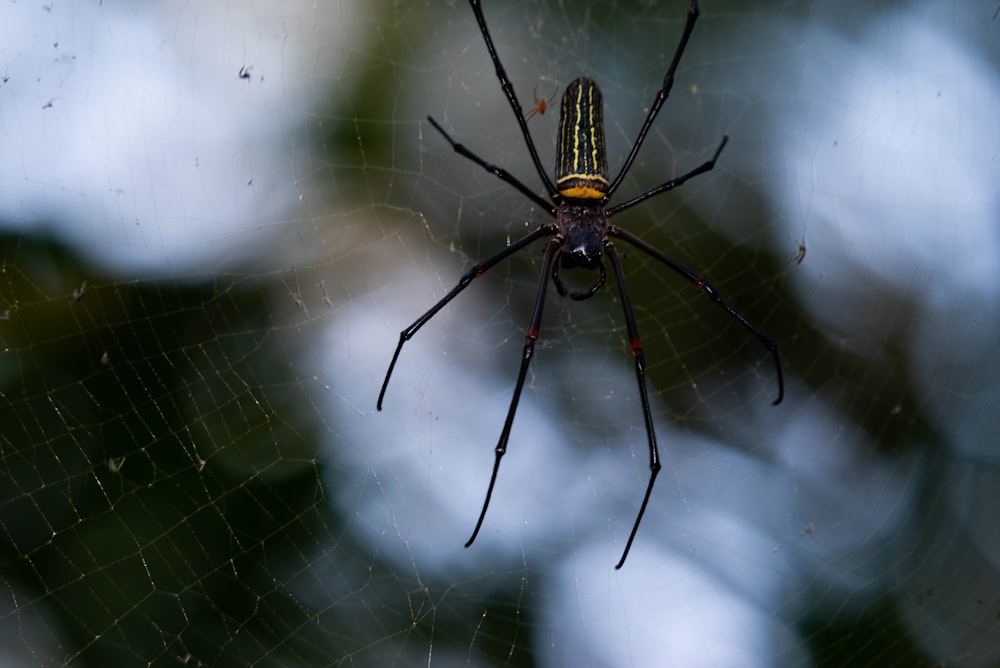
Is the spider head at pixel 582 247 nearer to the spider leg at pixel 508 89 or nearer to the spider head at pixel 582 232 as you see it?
the spider head at pixel 582 232

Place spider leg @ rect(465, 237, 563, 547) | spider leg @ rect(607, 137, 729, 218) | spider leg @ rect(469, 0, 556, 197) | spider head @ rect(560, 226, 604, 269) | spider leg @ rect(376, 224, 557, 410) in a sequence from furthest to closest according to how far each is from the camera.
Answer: spider head @ rect(560, 226, 604, 269), spider leg @ rect(607, 137, 729, 218), spider leg @ rect(469, 0, 556, 197), spider leg @ rect(376, 224, 557, 410), spider leg @ rect(465, 237, 563, 547)

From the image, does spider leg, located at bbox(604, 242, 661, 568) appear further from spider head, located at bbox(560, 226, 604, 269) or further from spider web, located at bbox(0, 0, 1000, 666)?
spider web, located at bbox(0, 0, 1000, 666)

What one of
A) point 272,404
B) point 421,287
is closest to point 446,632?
point 272,404

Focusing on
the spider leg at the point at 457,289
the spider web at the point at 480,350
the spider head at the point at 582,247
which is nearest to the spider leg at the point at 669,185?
the spider head at the point at 582,247

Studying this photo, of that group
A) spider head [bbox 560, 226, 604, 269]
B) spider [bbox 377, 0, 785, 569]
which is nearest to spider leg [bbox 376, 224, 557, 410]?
spider [bbox 377, 0, 785, 569]

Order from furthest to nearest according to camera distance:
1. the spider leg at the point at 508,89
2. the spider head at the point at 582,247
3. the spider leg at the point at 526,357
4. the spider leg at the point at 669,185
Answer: the spider head at the point at 582,247
the spider leg at the point at 669,185
the spider leg at the point at 508,89
the spider leg at the point at 526,357
